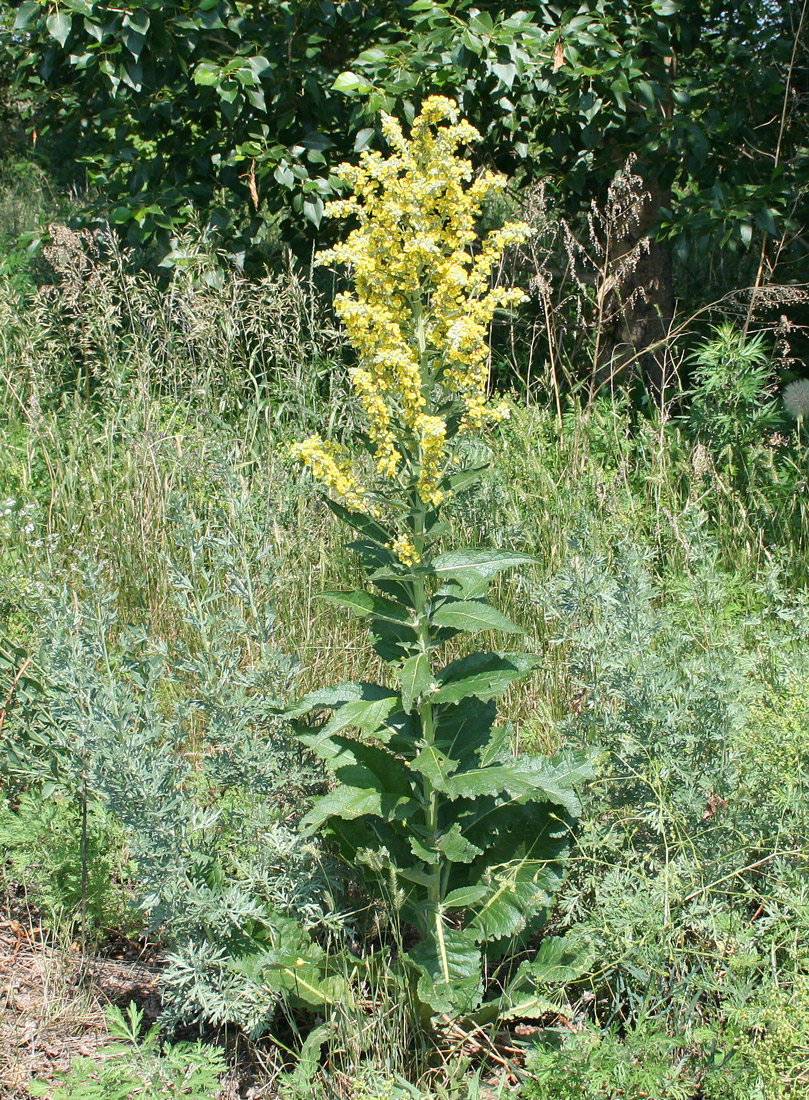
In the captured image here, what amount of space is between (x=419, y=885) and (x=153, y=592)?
1714 mm

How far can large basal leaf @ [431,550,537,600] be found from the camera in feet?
7.09

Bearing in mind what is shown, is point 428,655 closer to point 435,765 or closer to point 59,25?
point 435,765

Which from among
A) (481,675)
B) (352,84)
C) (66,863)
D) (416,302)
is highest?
(352,84)

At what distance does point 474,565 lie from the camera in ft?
7.18

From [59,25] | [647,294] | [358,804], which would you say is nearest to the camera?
[358,804]

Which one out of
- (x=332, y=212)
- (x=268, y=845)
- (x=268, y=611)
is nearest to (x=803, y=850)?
(x=268, y=845)

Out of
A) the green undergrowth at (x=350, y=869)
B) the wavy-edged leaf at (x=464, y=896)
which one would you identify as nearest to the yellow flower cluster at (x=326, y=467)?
the green undergrowth at (x=350, y=869)

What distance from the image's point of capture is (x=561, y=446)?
165 inches

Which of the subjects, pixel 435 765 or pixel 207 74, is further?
pixel 207 74

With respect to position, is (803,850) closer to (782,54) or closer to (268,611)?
(268,611)

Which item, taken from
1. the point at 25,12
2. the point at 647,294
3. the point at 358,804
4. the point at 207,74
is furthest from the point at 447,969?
the point at 25,12

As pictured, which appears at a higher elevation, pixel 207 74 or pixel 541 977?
pixel 207 74

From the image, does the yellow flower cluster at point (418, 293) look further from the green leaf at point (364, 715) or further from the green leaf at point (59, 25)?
the green leaf at point (59, 25)

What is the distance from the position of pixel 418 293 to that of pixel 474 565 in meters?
0.62
